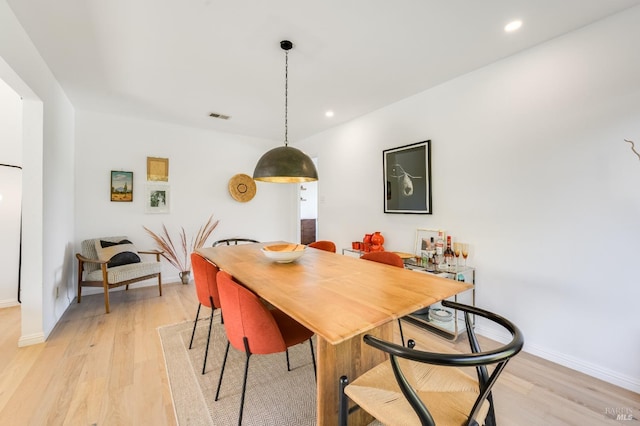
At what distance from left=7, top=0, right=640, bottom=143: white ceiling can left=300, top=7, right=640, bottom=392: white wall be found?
24 cm

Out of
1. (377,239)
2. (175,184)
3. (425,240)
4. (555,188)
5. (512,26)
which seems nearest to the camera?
(512,26)

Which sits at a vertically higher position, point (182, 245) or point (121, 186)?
point (121, 186)

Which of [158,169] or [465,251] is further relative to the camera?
[158,169]

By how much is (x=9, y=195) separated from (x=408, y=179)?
470cm

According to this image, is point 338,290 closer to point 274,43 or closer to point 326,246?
point 326,246

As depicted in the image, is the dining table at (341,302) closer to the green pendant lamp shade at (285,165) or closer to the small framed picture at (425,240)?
the green pendant lamp shade at (285,165)

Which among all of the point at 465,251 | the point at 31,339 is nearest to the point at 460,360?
the point at 465,251

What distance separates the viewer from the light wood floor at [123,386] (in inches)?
61.5

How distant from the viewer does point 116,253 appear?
11.3 ft

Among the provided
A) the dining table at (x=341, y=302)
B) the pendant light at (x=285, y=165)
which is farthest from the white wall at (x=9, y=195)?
the pendant light at (x=285, y=165)

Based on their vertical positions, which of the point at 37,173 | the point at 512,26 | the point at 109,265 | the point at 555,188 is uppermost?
the point at 512,26

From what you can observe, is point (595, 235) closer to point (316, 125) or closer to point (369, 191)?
point (369, 191)

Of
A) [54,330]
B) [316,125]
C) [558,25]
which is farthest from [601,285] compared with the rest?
[54,330]

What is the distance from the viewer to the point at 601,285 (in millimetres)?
1917
